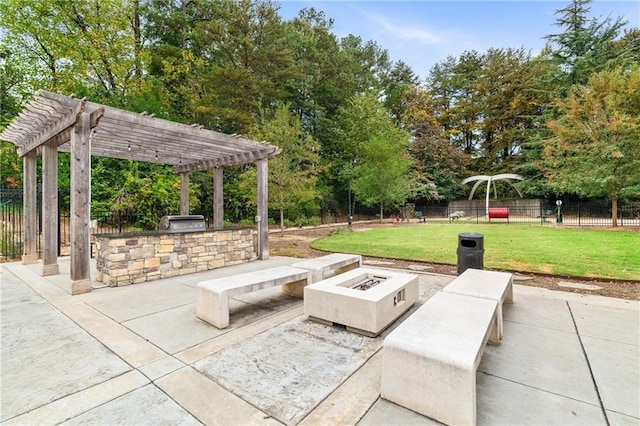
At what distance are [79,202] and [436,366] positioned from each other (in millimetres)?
5698

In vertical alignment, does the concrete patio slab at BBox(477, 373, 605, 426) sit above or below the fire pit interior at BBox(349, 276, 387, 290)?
below

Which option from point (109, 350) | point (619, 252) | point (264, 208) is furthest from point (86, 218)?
point (619, 252)

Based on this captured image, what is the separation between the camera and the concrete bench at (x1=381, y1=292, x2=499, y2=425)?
1.76m

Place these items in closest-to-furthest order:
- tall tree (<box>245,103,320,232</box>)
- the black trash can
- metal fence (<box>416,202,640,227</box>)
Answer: the black trash can < tall tree (<box>245,103,320,232</box>) < metal fence (<box>416,202,640,227</box>)

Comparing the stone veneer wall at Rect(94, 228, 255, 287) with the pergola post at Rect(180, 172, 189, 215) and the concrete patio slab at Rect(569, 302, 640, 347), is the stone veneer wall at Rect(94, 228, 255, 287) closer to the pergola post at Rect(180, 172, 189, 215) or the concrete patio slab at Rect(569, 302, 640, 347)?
the pergola post at Rect(180, 172, 189, 215)

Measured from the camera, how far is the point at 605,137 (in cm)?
1244

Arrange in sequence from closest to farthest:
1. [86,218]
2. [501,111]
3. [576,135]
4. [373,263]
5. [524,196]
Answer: [86,218] → [373,263] → [576,135] → [524,196] → [501,111]

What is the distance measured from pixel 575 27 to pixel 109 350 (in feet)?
111

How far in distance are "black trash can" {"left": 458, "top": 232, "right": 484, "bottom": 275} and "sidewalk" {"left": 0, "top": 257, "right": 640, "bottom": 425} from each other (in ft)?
3.75

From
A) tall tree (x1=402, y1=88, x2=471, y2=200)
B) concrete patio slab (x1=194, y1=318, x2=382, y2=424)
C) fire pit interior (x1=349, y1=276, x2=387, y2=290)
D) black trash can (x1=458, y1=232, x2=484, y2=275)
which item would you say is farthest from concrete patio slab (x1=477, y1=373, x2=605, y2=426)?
tall tree (x1=402, y1=88, x2=471, y2=200)

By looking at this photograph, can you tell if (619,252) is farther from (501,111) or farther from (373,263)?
(501,111)

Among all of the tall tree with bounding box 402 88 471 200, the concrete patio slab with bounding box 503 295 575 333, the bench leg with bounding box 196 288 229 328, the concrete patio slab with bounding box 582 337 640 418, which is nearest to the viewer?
the concrete patio slab with bounding box 582 337 640 418

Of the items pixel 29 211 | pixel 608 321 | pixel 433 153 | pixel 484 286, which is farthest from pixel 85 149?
pixel 433 153

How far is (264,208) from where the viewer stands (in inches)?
316
